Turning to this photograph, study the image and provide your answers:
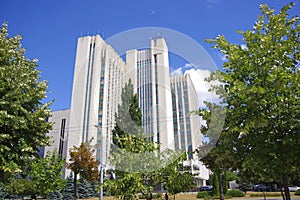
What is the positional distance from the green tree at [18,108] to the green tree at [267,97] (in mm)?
8466

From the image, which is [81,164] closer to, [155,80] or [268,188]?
[155,80]

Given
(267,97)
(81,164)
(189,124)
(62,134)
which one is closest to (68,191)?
(81,164)

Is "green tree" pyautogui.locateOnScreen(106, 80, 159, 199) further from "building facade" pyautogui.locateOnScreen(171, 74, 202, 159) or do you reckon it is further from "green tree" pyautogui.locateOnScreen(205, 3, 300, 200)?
"green tree" pyautogui.locateOnScreen(205, 3, 300, 200)

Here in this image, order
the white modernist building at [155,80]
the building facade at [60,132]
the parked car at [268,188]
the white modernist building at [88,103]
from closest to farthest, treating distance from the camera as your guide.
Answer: the white modernist building at [155,80], the parked car at [268,188], the white modernist building at [88,103], the building facade at [60,132]

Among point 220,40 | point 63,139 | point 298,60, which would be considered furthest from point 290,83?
point 63,139

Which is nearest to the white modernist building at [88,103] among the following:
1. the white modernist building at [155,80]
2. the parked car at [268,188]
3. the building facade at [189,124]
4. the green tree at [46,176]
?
the parked car at [268,188]

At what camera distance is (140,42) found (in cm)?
957

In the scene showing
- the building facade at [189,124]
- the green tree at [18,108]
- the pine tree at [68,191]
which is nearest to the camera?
the green tree at [18,108]

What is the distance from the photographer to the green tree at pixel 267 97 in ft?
21.3

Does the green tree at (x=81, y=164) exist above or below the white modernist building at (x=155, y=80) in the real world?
below

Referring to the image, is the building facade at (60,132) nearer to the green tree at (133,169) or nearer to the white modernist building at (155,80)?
the white modernist building at (155,80)

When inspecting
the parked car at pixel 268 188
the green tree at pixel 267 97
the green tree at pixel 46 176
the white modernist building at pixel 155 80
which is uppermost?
the white modernist building at pixel 155 80

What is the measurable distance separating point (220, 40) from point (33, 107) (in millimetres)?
9347

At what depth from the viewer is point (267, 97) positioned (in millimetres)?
6465
